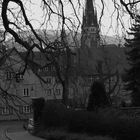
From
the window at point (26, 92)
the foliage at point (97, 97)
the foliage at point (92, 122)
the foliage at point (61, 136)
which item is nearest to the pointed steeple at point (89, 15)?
the foliage at point (92, 122)

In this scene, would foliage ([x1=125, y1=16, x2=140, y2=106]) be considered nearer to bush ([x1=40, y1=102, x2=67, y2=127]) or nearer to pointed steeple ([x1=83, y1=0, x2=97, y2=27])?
bush ([x1=40, y1=102, x2=67, y2=127])

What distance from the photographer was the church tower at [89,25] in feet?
30.0

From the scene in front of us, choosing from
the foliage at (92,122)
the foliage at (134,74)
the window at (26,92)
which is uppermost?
the foliage at (134,74)

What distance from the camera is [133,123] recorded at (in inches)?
886

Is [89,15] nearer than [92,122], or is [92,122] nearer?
[89,15]

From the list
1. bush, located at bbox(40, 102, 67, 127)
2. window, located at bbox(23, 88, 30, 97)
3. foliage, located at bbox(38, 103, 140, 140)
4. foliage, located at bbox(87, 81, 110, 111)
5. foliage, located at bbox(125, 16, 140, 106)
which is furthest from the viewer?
window, located at bbox(23, 88, 30, 97)

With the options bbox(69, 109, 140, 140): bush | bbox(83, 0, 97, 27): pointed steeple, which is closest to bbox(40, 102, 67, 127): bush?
bbox(69, 109, 140, 140): bush

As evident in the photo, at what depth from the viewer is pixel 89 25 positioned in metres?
9.10

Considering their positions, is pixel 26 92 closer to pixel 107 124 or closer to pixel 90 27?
pixel 107 124

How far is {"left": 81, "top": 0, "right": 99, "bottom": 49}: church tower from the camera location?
9.13m

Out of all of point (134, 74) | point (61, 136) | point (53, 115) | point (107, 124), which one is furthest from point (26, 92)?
point (107, 124)

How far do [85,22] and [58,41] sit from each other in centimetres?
78

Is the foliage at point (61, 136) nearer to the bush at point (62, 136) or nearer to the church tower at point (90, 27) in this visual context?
the bush at point (62, 136)

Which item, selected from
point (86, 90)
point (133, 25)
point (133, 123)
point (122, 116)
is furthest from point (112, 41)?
point (86, 90)
